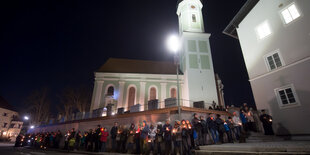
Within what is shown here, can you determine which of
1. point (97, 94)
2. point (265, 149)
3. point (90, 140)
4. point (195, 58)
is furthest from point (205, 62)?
point (90, 140)

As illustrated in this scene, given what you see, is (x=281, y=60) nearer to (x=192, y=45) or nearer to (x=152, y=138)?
(x=152, y=138)

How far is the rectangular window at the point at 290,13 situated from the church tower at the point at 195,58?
1170 cm

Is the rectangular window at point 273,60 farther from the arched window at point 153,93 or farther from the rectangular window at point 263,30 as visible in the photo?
the arched window at point 153,93

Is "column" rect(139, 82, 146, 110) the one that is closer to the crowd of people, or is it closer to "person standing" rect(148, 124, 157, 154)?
the crowd of people

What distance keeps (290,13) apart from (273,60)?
3.58 meters

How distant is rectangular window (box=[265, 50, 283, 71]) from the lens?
11.1m

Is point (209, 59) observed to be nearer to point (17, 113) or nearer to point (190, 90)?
point (190, 90)

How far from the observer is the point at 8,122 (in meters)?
36.9

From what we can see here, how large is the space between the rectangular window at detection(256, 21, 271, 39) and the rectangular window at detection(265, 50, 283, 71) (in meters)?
1.90

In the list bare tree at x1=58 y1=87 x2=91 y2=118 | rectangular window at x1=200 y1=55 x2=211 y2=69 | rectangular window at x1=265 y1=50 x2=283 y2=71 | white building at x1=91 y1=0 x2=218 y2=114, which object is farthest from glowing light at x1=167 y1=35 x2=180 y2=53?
bare tree at x1=58 y1=87 x2=91 y2=118

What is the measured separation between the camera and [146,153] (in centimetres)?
858

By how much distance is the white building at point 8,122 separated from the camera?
3506cm

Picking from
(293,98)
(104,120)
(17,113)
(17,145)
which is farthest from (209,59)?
(17,113)

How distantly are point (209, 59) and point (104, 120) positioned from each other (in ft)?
59.6
